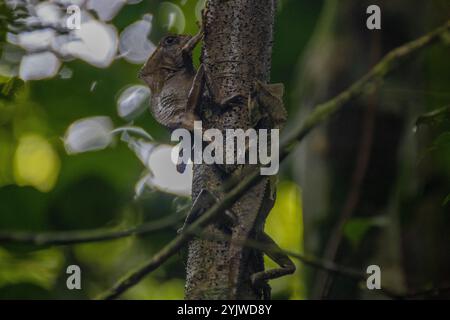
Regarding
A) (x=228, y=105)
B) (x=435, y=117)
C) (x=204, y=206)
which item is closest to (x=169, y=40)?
(x=228, y=105)

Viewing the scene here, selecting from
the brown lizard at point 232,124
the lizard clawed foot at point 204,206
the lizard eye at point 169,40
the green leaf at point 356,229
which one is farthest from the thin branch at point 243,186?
the green leaf at point 356,229

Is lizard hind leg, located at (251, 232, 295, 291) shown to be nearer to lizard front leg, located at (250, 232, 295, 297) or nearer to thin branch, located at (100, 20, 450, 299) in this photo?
lizard front leg, located at (250, 232, 295, 297)

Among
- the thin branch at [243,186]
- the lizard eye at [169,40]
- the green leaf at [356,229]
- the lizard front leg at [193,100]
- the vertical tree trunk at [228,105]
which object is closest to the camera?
the thin branch at [243,186]

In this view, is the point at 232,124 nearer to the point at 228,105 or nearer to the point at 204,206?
the point at 228,105

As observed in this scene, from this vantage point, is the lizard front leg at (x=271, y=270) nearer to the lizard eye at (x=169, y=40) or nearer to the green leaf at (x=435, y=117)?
the green leaf at (x=435, y=117)

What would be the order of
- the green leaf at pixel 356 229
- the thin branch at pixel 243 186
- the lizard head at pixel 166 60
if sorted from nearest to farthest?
1. the thin branch at pixel 243 186
2. the lizard head at pixel 166 60
3. the green leaf at pixel 356 229

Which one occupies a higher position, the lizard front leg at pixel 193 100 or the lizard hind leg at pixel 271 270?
the lizard front leg at pixel 193 100
